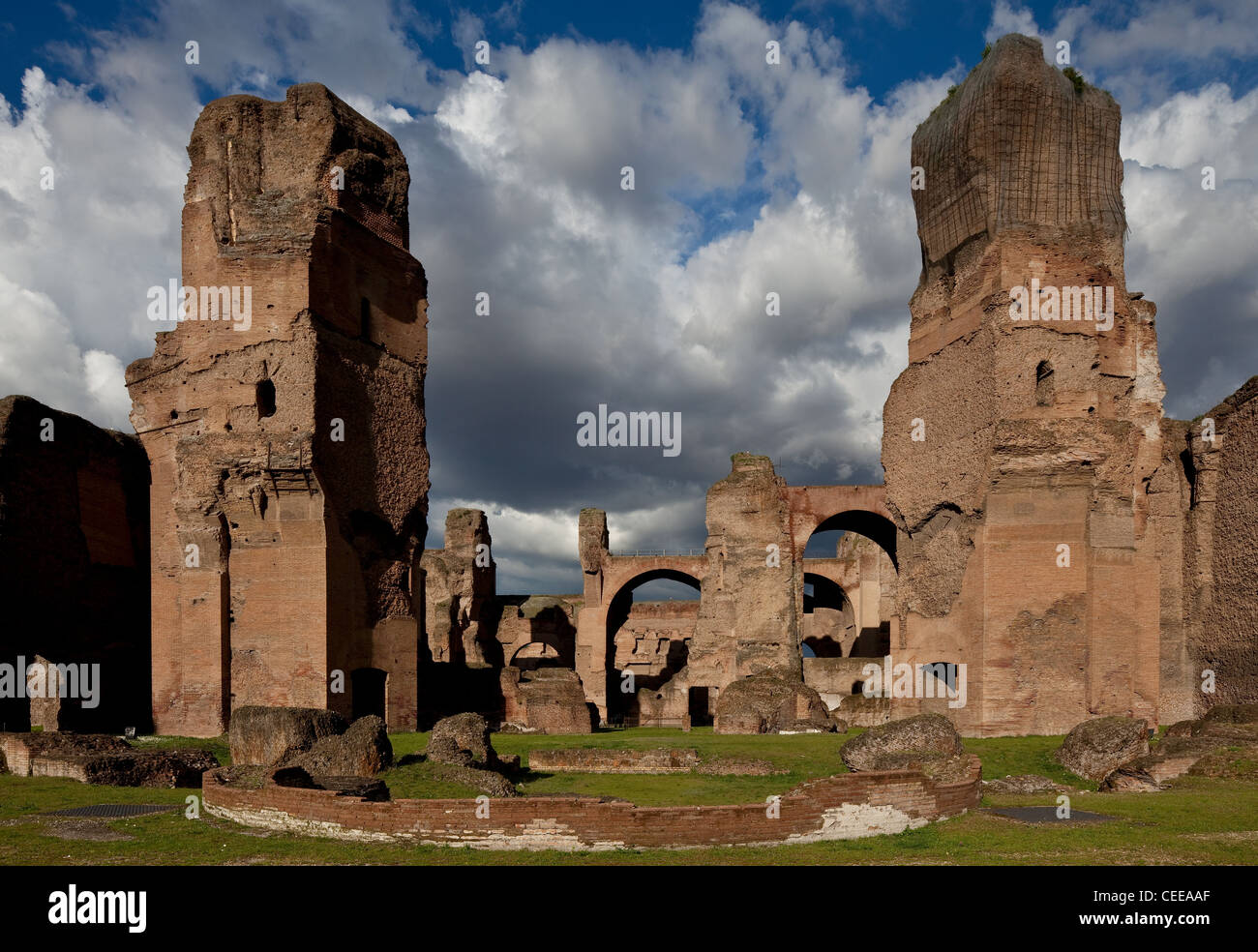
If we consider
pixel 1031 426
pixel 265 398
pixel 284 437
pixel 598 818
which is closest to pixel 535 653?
pixel 265 398

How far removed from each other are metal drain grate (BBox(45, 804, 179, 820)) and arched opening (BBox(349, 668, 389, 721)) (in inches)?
314

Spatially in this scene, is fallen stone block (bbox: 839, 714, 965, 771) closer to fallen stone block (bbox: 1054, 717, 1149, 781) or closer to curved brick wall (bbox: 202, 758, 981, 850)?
fallen stone block (bbox: 1054, 717, 1149, 781)

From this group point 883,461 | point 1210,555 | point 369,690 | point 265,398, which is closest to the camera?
point 265,398

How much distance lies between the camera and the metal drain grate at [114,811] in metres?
8.55

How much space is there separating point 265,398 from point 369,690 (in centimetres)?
570

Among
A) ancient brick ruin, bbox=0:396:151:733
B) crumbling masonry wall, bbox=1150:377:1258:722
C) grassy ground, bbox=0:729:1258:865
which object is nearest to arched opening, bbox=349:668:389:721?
ancient brick ruin, bbox=0:396:151:733

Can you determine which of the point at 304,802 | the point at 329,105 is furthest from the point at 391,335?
the point at 304,802

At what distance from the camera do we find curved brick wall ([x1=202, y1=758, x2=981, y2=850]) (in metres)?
7.02

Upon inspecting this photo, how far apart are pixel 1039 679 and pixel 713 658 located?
33.1 ft

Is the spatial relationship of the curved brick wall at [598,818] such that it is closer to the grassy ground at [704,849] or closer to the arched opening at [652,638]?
the grassy ground at [704,849]

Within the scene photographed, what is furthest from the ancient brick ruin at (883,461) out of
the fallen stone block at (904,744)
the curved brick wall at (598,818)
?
the curved brick wall at (598,818)

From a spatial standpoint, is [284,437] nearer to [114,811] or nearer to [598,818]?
[114,811]

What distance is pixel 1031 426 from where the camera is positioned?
49.8ft
